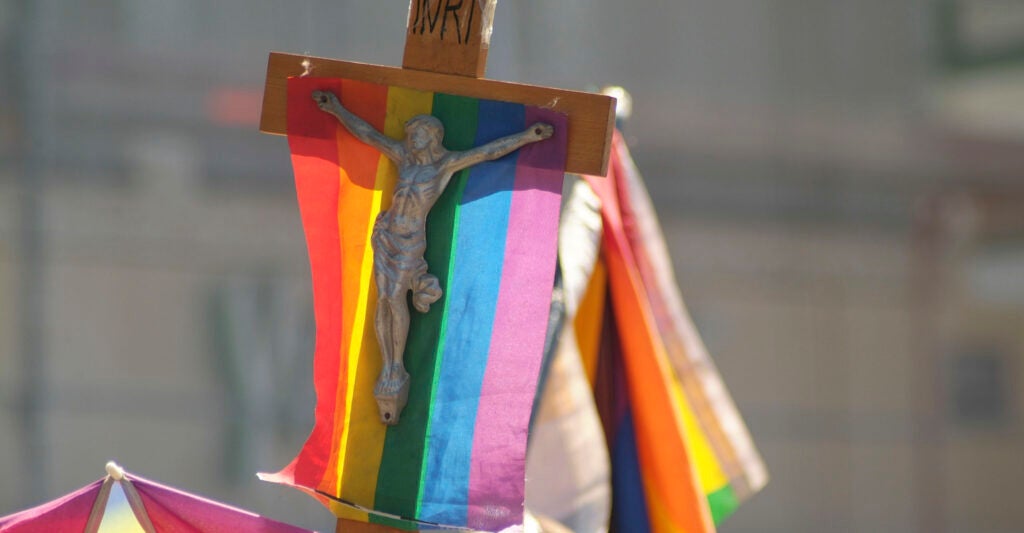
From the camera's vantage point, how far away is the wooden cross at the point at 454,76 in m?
1.30

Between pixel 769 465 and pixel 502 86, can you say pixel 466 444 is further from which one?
pixel 769 465

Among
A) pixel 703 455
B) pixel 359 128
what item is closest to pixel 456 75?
pixel 359 128

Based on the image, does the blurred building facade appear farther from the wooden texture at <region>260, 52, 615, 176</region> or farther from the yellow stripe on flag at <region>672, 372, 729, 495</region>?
the wooden texture at <region>260, 52, 615, 176</region>

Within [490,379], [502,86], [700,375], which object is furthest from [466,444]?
[700,375]

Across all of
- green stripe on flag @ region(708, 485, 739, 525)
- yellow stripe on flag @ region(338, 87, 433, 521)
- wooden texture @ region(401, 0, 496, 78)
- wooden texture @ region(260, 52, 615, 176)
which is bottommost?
green stripe on flag @ region(708, 485, 739, 525)

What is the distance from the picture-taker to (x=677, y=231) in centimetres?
482

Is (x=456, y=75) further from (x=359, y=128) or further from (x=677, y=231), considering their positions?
(x=677, y=231)

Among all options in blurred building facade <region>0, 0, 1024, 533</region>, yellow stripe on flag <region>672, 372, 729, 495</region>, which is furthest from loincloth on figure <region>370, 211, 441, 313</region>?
blurred building facade <region>0, 0, 1024, 533</region>

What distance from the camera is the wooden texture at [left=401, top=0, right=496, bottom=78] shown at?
52.0 inches

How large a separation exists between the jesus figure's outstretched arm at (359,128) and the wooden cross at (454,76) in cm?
2

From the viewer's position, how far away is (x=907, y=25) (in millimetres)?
5230

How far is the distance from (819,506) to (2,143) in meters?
3.09

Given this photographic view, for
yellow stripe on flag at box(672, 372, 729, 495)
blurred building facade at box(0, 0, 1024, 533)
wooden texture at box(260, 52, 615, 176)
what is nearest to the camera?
wooden texture at box(260, 52, 615, 176)

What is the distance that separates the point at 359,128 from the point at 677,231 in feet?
11.6
